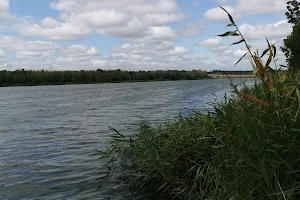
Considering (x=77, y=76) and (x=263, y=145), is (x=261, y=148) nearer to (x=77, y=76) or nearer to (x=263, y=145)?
(x=263, y=145)

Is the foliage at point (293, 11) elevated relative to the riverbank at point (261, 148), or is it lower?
elevated

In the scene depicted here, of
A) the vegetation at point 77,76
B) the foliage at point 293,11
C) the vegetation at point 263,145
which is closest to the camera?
the vegetation at point 263,145

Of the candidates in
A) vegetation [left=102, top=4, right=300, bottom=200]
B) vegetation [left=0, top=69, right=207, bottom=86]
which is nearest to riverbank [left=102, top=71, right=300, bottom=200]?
vegetation [left=102, top=4, right=300, bottom=200]

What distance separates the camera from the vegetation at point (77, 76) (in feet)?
359

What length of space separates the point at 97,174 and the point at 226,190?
563 cm

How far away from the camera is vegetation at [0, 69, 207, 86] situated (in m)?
109

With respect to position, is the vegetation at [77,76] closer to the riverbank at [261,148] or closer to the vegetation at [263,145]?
the riverbank at [261,148]

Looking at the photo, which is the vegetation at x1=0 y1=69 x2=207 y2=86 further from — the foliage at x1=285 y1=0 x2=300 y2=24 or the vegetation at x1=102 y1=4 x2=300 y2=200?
the vegetation at x1=102 y1=4 x2=300 y2=200

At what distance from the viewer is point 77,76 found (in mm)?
118188

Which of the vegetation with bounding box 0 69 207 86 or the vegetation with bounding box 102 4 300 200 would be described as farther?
the vegetation with bounding box 0 69 207 86

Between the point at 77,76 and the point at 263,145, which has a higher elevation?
the point at 77,76

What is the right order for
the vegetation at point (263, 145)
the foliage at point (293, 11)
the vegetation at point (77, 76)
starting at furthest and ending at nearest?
the vegetation at point (77, 76)
the foliage at point (293, 11)
the vegetation at point (263, 145)

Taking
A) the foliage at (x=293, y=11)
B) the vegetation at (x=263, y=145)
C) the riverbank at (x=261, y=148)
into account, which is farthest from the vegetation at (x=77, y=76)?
the vegetation at (x=263, y=145)

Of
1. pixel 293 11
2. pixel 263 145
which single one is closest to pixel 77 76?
pixel 293 11
